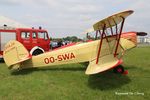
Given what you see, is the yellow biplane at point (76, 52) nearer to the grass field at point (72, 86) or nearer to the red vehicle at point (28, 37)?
the grass field at point (72, 86)

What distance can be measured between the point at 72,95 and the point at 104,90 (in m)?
1.14

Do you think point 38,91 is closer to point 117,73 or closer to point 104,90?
point 104,90

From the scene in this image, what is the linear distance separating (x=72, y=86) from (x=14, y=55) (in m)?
3.80

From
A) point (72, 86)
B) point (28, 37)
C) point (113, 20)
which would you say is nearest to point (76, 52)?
point (113, 20)

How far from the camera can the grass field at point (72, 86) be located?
776 centimetres

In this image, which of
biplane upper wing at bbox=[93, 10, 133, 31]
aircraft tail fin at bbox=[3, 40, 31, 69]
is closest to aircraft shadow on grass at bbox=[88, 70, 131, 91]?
biplane upper wing at bbox=[93, 10, 133, 31]

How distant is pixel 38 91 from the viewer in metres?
8.40

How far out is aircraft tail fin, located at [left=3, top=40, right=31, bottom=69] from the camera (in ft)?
37.6

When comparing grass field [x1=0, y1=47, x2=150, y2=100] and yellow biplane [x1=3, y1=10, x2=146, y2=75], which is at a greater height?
yellow biplane [x1=3, y1=10, x2=146, y2=75]

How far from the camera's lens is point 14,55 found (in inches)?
455

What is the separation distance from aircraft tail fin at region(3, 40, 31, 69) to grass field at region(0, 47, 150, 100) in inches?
18.0

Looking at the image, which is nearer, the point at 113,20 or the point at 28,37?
the point at 113,20

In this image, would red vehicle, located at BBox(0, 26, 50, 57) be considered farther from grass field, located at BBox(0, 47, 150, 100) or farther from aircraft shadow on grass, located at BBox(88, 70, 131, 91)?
aircraft shadow on grass, located at BBox(88, 70, 131, 91)

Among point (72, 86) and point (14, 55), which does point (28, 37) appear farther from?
point (72, 86)
